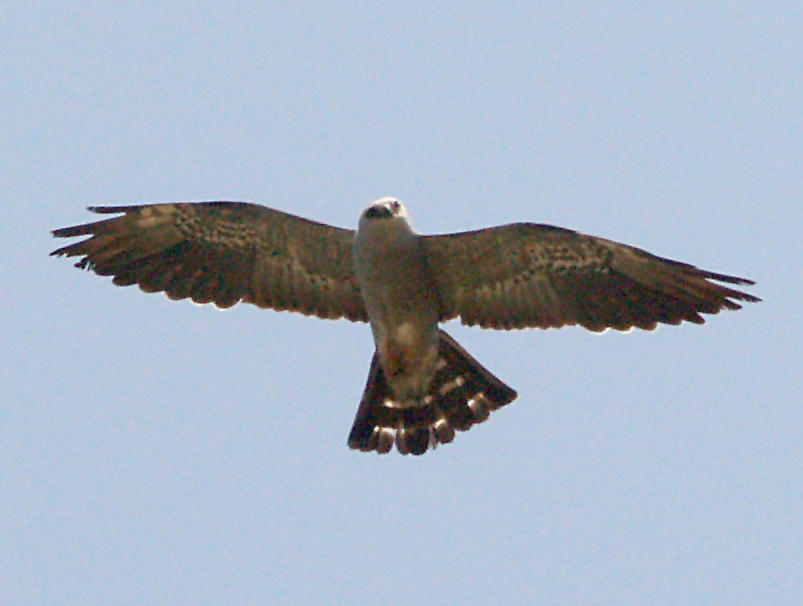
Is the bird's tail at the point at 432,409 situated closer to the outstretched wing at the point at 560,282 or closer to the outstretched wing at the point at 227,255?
the outstretched wing at the point at 560,282

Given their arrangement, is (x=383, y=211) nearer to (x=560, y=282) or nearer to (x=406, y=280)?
(x=406, y=280)

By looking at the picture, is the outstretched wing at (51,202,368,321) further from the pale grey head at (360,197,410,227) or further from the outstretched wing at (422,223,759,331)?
the outstretched wing at (422,223,759,331)

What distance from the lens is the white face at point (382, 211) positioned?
40.4 ft

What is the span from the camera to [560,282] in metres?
12.9

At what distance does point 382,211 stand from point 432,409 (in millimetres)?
1851

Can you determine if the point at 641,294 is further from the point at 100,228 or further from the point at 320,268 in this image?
the point at 100,228

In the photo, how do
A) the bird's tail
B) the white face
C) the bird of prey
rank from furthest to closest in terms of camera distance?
the bird's tail → the bird of prey → the white face

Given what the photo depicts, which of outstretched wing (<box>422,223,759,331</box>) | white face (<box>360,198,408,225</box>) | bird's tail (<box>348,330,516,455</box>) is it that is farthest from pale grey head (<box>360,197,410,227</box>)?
bird's tail (<box>348,330,516,455</box>)

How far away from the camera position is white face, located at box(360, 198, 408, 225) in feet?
40.4

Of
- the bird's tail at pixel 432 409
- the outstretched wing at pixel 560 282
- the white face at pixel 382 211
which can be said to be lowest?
the bird's tail at pixel 432 409

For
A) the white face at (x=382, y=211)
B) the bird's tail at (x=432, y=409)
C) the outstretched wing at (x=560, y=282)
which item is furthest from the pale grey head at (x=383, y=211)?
the bird's tail at (x=432, y=409)

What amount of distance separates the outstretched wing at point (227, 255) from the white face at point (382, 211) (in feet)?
1.65

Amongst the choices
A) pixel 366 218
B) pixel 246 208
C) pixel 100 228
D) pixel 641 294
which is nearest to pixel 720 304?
pixel 641 294

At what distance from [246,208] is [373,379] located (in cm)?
169
